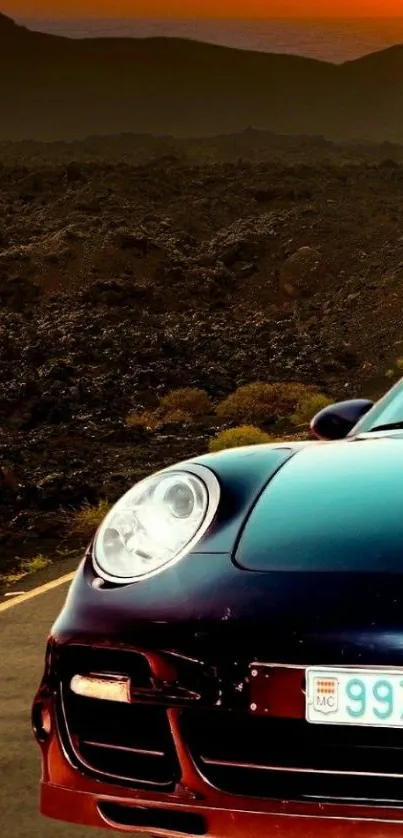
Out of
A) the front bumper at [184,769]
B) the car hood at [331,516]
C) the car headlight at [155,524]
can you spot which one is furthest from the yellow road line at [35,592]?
the front bumper at [184,769]

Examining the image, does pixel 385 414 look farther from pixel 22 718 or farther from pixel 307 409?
pixel 307 409

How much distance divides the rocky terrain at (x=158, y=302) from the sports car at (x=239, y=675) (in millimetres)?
8202

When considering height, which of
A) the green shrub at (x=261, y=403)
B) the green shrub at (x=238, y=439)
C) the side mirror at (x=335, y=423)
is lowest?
the green shrub at (x=261, y=403)

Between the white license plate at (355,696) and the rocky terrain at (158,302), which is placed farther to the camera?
the rocky terrain at (158,302)

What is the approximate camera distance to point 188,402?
28891 mm

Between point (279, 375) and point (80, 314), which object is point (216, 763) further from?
point (80, 314)

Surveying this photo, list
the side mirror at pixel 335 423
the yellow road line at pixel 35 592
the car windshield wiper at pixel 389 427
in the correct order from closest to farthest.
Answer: the car windshield wiper at pixel 389 427 → the side mirror at pixel 335 423 → the yellow road line at pixel 35 592

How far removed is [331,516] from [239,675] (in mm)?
655

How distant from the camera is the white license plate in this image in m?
3.26

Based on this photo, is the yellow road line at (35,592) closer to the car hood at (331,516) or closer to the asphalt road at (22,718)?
the asphalt road at (22,718)

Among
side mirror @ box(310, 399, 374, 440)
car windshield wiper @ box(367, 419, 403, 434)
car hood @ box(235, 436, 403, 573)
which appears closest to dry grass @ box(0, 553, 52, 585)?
side mirror @ box(310, 399, 374, 440)

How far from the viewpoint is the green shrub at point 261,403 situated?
88.4 ft

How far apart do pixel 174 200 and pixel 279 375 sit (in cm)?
3920

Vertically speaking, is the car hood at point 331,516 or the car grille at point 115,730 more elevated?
the car hood at point 331,516
